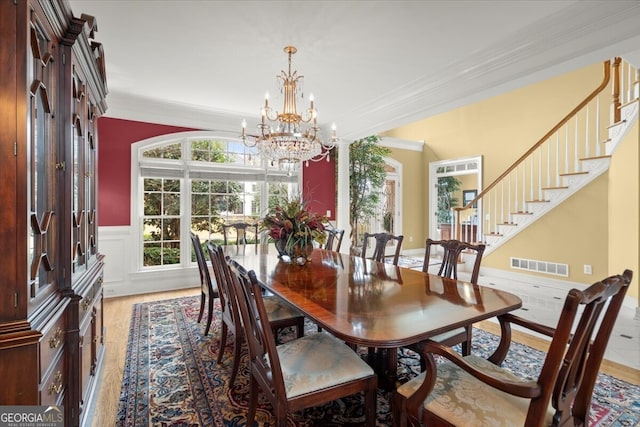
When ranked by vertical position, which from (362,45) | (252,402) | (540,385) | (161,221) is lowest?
(252,402)

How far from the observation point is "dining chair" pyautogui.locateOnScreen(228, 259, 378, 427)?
1404 millimetres

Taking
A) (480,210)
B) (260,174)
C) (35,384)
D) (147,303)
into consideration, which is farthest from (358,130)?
(35,384)

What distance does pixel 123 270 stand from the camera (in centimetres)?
461

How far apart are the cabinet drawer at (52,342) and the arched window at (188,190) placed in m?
3.46

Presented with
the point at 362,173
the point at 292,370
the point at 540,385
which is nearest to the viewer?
the point at 540,385

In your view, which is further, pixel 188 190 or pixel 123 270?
pixel 188 190

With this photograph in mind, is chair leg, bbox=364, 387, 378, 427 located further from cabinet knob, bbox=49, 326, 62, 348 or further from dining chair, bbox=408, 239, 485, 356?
cabinet knob, bbox=49, 326, 62, 348

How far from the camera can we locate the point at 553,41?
2.65 m

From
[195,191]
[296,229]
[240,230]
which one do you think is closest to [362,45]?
[296,229]

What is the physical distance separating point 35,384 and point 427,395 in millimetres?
1502

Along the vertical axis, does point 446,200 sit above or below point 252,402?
above

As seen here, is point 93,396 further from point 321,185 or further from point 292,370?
point 321,185

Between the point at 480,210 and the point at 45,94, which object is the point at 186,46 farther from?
the point at 480,210

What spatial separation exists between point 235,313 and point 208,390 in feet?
2.00
